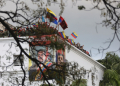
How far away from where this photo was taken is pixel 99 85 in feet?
80.4

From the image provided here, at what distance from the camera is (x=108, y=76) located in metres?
23.5

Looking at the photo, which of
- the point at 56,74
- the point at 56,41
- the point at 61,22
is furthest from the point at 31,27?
the point at 61,22

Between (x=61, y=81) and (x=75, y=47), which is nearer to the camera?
(x=61, y=81)

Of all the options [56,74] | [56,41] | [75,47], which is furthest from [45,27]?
[75,47]

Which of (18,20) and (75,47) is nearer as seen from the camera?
(18,20)

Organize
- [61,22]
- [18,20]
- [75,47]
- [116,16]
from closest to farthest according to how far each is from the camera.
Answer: [116,16]
[18,20]
[61,22]
[75,47]

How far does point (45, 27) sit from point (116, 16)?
2.31 metres

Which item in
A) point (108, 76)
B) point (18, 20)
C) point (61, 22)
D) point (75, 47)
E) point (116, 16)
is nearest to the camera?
point (116, 16)

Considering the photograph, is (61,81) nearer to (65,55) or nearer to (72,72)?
(72,72)

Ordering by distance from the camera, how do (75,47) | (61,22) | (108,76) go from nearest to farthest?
(61,22) < (75,47) < (108,76)

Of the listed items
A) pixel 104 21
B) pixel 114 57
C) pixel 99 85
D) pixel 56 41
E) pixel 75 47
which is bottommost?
pixel 99 85

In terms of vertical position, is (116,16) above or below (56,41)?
above

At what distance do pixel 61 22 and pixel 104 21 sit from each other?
10.2m

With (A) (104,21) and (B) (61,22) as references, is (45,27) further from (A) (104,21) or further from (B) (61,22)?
(B) (61,22)
